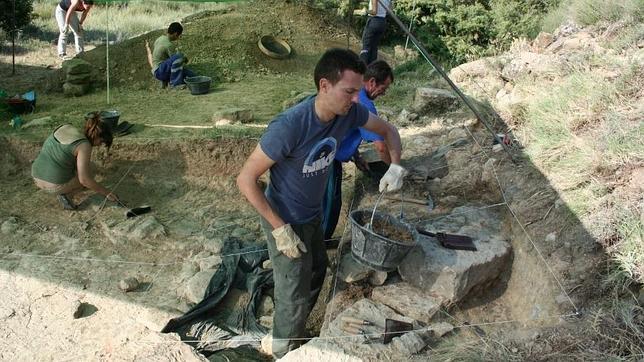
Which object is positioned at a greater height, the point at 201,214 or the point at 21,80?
the point at 201,214

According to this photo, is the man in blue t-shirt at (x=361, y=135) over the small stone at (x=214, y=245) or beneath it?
over

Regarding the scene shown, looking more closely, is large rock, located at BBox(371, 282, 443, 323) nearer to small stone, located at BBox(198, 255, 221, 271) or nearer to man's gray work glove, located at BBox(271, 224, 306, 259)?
man's gray work glove, located at BBox(271, 224, 306, 259)

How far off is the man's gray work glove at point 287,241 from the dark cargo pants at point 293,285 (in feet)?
0.47

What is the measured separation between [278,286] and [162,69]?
265 inches

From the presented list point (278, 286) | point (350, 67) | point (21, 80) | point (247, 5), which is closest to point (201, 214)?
point (278, 286)

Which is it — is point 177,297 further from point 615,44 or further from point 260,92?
point 260,92

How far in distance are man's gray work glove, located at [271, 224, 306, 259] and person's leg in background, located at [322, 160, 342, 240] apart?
3.04ft

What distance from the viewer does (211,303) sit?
3840 millimetres

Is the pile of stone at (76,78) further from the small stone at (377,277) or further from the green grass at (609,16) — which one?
the green grass at (609,16)

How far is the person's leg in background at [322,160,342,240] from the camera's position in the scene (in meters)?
3.80

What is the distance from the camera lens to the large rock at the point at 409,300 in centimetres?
321

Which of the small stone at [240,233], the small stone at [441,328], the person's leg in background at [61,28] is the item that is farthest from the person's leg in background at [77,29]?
the small stone at [441,328]

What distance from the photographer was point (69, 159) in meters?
5.04

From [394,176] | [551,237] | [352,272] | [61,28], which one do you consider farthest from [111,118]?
[551,237]
